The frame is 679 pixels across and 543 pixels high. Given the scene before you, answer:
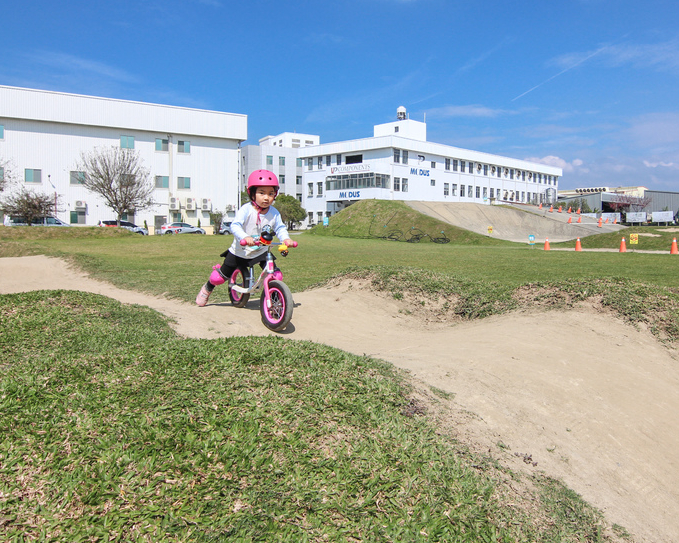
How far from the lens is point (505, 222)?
194ft

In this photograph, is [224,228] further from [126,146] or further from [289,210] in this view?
[126,146]

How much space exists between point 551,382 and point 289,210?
68939 mm

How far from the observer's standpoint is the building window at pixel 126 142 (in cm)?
6191

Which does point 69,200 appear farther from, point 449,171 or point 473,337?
point 473,337

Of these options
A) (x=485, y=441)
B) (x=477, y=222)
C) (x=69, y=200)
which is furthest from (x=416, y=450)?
(x=69, y=200)

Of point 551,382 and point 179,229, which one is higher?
point 179,229

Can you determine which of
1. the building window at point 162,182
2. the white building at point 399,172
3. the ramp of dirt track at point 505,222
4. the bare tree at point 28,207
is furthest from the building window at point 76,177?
the ramp of dirt track at point 505,222

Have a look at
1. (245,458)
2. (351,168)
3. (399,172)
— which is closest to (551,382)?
(245,458)

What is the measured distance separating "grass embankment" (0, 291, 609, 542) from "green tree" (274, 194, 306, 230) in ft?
223

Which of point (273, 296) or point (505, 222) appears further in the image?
point (505, 222)

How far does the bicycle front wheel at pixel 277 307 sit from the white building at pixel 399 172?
212 feet

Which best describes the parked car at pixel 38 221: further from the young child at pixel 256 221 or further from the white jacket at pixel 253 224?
the white jacket at pixel 253 224

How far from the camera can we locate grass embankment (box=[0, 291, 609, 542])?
8.86 feet

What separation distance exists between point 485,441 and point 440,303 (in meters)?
5.76
